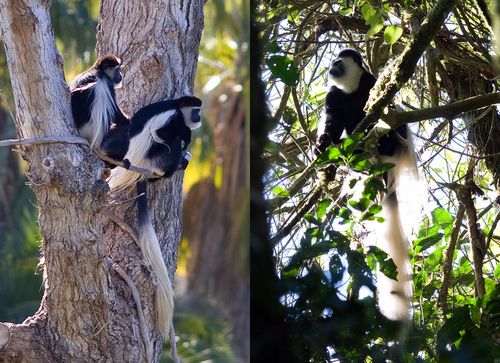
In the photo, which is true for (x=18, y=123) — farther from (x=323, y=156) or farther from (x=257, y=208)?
(x=257, y=208)

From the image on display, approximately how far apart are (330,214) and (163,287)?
1.42 meters

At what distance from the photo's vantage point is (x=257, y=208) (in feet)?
1.92

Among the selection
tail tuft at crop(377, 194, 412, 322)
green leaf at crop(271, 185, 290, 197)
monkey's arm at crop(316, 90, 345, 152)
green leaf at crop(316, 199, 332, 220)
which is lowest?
tail tuft at crop(377, 194, 412, 322)

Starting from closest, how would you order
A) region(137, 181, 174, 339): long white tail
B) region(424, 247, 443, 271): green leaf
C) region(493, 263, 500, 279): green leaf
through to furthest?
region(493, 263, 500, 279): green leaf, region(424, 247, 443, 271): green leaf, region(137, 181, 174, 339): long white tail

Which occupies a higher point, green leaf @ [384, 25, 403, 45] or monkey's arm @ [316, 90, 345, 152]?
monkey's arm @ [316, 90, 345, 152]

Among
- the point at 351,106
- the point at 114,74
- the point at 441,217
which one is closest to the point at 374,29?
the point at 441,217

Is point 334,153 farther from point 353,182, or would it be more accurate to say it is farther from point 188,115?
point 188,115

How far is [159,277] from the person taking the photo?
2.10 metres

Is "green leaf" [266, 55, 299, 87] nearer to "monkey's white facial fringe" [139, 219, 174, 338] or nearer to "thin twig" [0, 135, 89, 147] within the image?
"thin twig" [0, 135, 89, 147]

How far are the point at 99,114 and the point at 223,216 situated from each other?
454 centimetres

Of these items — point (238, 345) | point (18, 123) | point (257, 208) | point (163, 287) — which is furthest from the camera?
point (238, 345)

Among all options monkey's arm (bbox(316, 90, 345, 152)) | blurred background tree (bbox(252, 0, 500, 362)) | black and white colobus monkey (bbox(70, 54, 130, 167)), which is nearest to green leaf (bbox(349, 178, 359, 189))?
blurred background tree (bbox(252, 0, 500, 362))

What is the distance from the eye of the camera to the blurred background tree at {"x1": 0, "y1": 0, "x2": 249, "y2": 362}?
668cm

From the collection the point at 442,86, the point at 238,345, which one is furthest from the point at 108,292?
the point at 238,345
